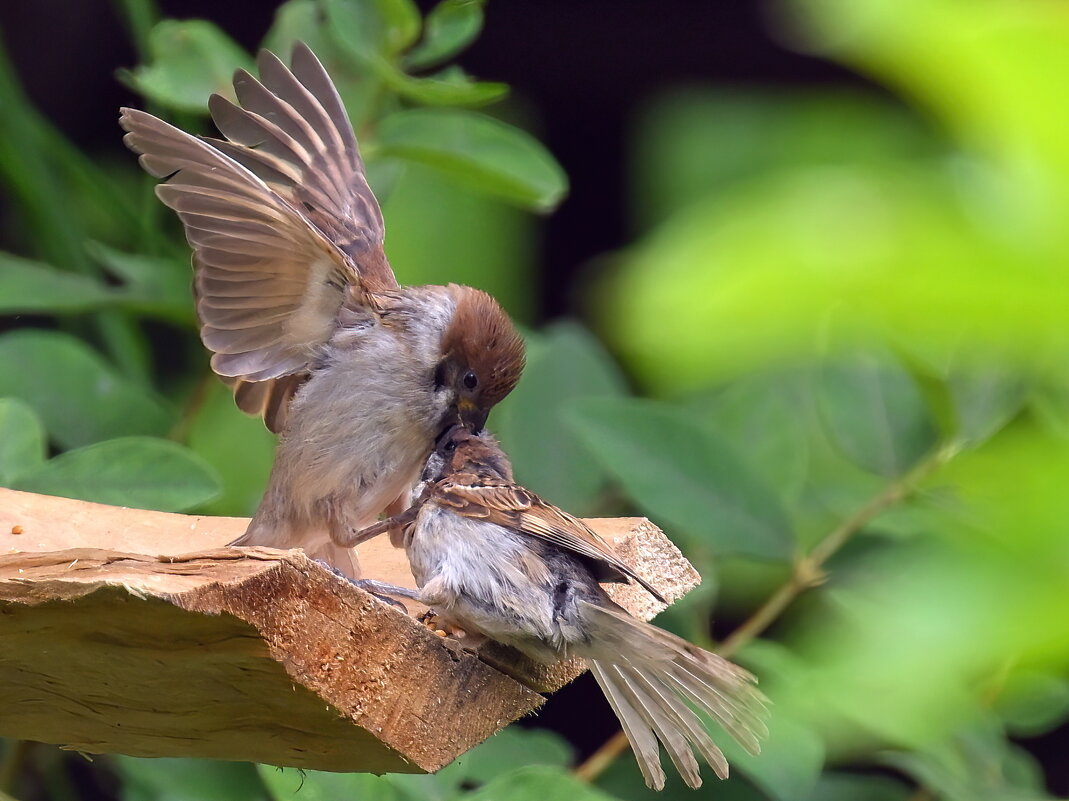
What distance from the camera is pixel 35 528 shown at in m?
1.96

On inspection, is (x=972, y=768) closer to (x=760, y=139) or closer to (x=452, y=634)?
(x=452, y=634)

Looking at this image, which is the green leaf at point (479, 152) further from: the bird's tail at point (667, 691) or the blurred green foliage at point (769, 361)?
the bird's tail at point (667, 691)

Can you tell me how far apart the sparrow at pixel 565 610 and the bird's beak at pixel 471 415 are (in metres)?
0.38

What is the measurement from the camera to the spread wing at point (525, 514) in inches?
69.1

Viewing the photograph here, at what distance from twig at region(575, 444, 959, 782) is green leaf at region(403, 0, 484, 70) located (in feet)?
A: 3.82

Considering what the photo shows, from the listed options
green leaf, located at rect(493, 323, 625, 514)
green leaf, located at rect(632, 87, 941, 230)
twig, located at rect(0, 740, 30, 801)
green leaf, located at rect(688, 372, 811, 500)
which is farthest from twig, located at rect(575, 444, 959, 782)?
green leaf, located at rect(632, 87, 941, 230)

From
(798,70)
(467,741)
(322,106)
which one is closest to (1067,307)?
(467,741)

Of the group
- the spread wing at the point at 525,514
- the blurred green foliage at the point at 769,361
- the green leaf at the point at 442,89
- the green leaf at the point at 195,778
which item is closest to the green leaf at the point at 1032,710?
the blurred green foliage at the point at 769,361

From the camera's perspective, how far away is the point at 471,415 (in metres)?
2.39

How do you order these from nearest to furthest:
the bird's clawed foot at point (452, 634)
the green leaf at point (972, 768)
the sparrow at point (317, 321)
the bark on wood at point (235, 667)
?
1. the bark on wood at point (235, 667)
2. the bird's clawed foot at point (452, 634)
3. the sparrow at point (317, 321)
4. the green leaf at point (972, 768)

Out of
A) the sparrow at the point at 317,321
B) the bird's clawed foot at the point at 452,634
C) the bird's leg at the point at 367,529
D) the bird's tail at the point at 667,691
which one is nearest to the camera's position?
the bird's clawed foot at the point at 452,634

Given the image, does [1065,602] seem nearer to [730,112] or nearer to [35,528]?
[730,112]

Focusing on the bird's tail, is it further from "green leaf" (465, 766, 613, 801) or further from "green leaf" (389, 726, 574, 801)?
"green leaf" (389, 726, 574, 801)

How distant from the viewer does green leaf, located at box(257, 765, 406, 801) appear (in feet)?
6.31
